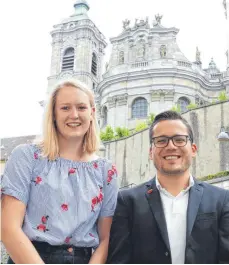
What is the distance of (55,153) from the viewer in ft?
10.1

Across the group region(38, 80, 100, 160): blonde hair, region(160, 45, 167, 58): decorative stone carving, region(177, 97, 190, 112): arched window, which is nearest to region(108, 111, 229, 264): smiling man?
region(38, 80, 100, 160): blonde hair

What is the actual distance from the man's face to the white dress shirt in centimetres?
15

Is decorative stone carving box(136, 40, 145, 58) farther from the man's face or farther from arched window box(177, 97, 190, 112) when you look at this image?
the man's face

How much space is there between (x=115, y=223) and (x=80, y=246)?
32 cm

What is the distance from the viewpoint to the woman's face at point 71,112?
3113 mm

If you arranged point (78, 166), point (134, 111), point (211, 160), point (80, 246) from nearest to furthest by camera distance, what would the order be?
point (80, 246), point (78, 166), point (211, 160), point (134, 111)

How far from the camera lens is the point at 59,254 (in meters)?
2.81

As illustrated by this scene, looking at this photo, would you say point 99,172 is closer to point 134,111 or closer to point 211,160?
point 211,160

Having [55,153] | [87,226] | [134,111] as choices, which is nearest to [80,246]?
[87,226]

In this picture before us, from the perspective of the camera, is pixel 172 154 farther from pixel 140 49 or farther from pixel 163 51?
pixel 140 49

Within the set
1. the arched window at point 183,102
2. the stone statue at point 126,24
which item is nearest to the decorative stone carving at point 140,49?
the stone statue at point 126,24

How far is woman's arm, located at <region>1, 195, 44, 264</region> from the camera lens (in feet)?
8.78

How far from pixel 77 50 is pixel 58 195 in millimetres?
38909

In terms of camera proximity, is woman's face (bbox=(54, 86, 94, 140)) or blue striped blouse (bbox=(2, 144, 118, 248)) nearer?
blue striped blouse (bbox=(2, 144, 118, 248))
